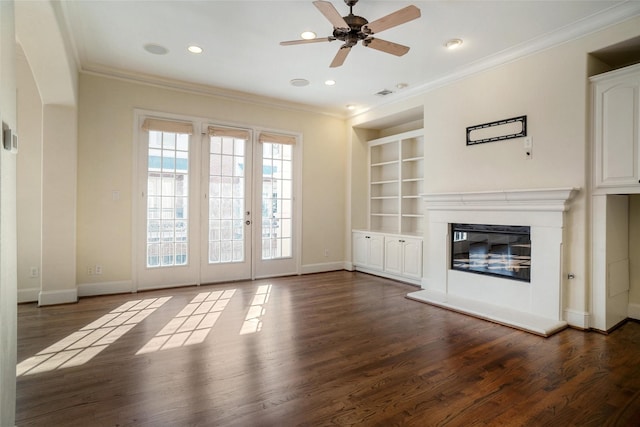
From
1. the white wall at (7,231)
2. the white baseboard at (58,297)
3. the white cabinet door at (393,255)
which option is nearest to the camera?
the white wall at (7,231)

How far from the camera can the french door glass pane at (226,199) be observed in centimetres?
534

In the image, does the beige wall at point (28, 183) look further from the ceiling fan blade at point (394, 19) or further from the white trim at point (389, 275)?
the white trim at point (389, 275)

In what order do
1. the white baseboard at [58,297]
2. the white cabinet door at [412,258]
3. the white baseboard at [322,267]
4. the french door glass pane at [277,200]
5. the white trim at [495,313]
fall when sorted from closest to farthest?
the white trim at [495,313]
the white baseboard at [58,297]
the white cabinet door at [412,258]
the french door glass pane at [277,200]
the white baseboard at [322,267]

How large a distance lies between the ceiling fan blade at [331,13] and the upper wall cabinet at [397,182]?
293cm

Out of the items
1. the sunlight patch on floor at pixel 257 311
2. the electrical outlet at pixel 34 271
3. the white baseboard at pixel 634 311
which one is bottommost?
the sunlight patch on floor at pixel 257 311

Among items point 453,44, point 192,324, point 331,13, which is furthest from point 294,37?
point 192,324

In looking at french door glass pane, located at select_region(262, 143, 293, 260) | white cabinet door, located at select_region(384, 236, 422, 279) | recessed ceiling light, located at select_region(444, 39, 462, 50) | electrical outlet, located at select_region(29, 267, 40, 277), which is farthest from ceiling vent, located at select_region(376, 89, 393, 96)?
electrical outlet, located at select_region(29, 267, 40, 277)

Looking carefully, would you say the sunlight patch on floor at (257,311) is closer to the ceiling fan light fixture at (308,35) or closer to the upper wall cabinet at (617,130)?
the ceiling fan light fixture at (308,35)

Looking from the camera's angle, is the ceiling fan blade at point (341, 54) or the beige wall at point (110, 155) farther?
the beige wall at point (110, 155)

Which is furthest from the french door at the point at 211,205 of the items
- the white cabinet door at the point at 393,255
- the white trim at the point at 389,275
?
the white cabinet door at the point at 393,255

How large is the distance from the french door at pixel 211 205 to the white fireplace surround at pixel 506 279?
2.57 meters

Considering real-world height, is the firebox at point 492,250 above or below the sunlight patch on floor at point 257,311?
above

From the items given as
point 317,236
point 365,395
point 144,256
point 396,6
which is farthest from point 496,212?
point 144,256

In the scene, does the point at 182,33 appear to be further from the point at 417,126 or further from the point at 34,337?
the point at 417,126
